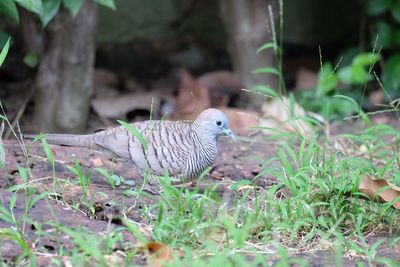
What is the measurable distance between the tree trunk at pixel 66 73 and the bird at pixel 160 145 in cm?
139

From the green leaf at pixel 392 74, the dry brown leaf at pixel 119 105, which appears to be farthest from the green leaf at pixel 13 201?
the green leaf at pixel 392 74

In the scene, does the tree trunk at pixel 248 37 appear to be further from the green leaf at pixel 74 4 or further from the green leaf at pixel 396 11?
the green leaf at pixel 74 4

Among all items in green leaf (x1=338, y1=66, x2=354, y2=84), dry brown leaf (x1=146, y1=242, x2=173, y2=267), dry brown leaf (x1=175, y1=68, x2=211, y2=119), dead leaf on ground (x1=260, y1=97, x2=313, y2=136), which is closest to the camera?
dry brown leaf (x1=146, y1=242, x2=173, y2=267)

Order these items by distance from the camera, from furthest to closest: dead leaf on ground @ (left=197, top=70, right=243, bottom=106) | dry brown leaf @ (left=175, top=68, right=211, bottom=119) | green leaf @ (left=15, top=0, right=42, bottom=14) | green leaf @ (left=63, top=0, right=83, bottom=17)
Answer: dead leaf on ground @ (left=197, top=70, right=243, bottom=106) → dry brown leaf @ (left=175, top=68, right=211, bottom=119) → green leaf @ (left=63, top=0, right=83, bottom=17) → green leaf @ (left=15, top=0, right=42, bottom=14)

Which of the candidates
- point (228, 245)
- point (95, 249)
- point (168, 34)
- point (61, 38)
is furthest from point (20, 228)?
point (168, 34)

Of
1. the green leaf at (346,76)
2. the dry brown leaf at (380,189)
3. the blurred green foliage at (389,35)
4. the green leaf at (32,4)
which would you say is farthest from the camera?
the blurred green foliage at (389,35)

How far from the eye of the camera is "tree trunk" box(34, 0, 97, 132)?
554cm

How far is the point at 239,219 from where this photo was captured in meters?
3.74

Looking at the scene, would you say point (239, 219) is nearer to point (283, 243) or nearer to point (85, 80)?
point (283, 243)

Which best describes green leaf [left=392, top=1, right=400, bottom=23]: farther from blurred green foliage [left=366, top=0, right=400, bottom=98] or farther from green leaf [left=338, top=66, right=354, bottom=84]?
green leaf [left=338, top=66, right=354, bottom=84]

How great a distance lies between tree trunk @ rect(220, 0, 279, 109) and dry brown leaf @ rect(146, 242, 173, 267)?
3427mm

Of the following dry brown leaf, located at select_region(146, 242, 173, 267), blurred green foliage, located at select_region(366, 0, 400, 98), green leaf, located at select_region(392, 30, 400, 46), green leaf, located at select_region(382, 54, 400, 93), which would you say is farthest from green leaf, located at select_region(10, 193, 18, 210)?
green leaf, located at select_region(392, 30, 400, 46)

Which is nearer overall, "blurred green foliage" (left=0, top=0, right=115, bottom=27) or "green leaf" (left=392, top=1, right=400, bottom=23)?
"blurred green foliage" (left=0, top=0, right=115, bottom=27)

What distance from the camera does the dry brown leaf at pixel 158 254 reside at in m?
3.07
